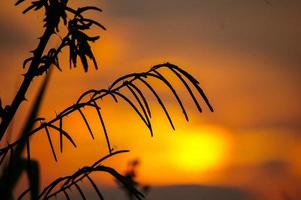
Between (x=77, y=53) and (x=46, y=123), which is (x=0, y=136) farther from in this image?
(x=77, y=53)

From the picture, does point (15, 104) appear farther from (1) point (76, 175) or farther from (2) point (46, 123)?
(1) point (76, 175)

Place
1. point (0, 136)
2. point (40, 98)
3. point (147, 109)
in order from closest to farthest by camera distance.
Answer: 1. point (0, 136)
2. point (147, 109)
3. point (40, 98)

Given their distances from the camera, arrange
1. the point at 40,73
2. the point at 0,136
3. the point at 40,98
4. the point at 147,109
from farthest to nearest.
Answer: the point at 40,98
the point at 147,109
the point at 40,73
the point at 0,136

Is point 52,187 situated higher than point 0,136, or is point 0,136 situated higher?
point 0,136

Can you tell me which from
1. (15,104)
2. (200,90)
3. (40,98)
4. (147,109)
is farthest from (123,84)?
(40,98)

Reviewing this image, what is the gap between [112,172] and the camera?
1.33 metres

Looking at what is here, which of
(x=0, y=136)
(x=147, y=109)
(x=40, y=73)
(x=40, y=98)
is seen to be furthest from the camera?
(x=40, y=98)

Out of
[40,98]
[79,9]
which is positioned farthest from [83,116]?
[40,98]

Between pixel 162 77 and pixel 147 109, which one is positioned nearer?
pixel 162 77

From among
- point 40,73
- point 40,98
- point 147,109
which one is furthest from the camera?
point 40,98

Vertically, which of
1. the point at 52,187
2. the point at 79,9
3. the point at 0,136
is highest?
the point at 79,9

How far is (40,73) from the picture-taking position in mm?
1401

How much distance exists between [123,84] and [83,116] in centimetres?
19

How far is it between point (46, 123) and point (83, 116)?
13 centimetres
